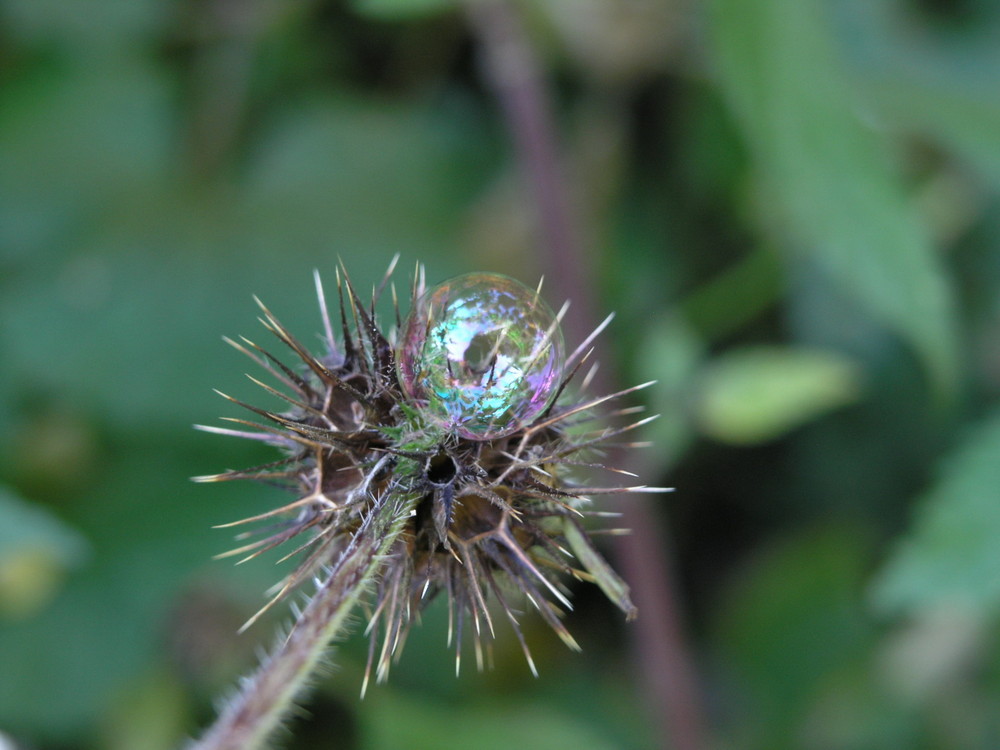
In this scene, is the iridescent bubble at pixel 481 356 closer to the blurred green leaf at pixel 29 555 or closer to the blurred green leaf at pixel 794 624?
the blurred green leaf at pixel 29 555

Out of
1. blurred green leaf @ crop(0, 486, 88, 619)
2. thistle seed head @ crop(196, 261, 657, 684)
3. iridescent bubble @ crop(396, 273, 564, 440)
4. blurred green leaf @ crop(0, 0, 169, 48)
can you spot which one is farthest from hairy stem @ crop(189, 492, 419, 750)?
blurred green leaf @ crop(0, 0, 169, 48)

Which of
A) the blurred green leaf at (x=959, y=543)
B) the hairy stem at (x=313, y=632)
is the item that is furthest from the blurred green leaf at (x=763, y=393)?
the hairy stem at (x=313, y=632)

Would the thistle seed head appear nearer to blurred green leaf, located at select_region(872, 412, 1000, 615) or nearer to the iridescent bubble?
the iridescent bubble

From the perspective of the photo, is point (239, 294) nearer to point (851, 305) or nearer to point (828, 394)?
point (828, 394)

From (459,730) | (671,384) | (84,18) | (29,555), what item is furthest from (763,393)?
(84,18)

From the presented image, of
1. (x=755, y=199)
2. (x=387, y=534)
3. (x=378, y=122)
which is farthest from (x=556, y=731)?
(x=378, y=122)

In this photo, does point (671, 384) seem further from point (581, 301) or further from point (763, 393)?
point (581, 301)
